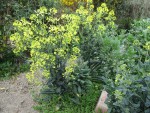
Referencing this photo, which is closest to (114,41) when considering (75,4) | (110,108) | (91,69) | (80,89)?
(91,69)

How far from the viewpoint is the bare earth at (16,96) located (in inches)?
194

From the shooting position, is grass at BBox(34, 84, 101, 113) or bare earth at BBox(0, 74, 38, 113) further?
bare earth at BBox(0, 74, 38, 113)

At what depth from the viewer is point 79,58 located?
15.2ft

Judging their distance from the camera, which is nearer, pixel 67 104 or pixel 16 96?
pixel 67 104

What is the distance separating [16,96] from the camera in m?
5.28

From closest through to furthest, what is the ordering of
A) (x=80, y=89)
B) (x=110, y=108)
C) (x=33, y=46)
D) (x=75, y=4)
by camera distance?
(x=110, y=108)
(x=33, y=46)
(x=80, y=89)
(x=75, y=4)

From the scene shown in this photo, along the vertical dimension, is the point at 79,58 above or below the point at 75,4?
below

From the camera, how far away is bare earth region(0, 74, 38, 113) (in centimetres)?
494

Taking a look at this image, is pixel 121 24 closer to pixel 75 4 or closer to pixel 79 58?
pixel 75 4

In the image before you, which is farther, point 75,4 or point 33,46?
point 75,4

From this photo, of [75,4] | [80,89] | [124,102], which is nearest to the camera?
[124,102]

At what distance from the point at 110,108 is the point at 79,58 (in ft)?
3.47

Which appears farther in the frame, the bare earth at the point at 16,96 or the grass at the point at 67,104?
the bare earth at the point at 16,96

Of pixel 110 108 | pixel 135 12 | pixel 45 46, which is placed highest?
pixel 135 12
